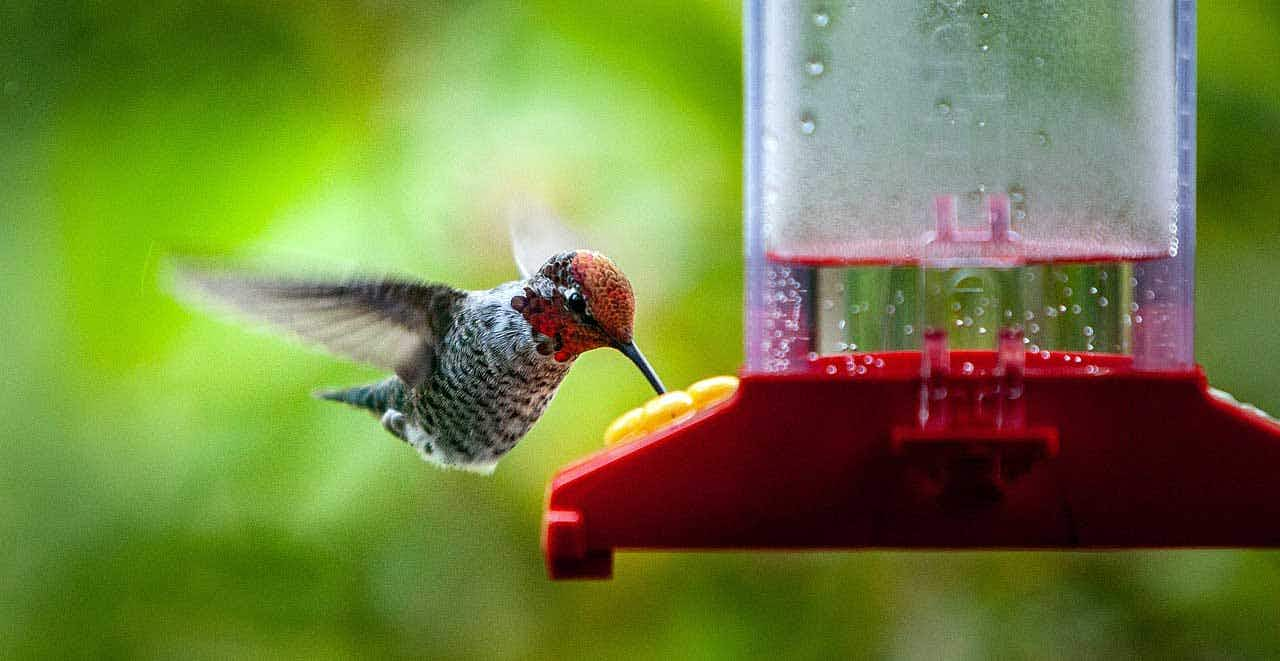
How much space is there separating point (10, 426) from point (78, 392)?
1.43 feet

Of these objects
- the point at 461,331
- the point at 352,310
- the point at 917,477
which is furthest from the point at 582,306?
the point at 917,477

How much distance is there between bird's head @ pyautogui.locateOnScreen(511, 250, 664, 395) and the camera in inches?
104

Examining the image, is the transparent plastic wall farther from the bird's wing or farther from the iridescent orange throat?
the bird's wing

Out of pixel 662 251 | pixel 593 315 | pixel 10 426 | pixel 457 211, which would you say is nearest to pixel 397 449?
pixel 457 211

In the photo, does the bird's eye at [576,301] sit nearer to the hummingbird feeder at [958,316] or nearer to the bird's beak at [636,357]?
the bird's beak at [636,357]

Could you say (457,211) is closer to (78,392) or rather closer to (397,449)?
(397,449)

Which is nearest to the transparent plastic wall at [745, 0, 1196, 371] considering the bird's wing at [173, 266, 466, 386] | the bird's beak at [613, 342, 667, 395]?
the bird's beak at [613, 342, 667, 395]

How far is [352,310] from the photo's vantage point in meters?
2.95

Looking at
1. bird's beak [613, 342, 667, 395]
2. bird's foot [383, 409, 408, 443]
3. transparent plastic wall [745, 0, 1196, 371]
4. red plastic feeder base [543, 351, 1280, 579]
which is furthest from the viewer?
bird's foot [383, 409, 408, 443]

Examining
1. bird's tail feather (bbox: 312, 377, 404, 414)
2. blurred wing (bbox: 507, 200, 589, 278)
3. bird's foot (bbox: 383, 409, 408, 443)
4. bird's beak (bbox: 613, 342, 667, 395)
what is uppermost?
blurred wing (bbox: 507, 200, 589, 278)

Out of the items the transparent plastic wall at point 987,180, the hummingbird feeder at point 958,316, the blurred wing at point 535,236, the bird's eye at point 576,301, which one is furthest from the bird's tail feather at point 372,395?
the transparent plastic wall at point 987,180

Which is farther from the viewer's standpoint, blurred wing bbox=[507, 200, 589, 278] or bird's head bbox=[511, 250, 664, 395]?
blurred wing bbox=[507, 200, 589, 278]

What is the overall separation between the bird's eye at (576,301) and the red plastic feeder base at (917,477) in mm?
656

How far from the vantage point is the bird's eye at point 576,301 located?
8.74 feet
